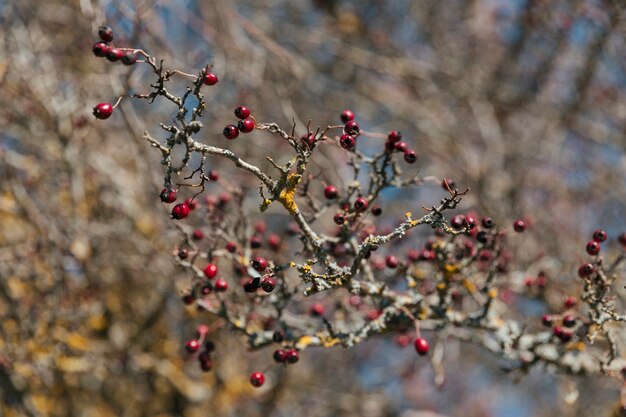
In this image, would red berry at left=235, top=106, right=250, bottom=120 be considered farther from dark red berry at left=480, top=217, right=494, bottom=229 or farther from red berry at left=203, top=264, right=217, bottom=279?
dark red berry at left=480, top=217, right=494, bottom=229

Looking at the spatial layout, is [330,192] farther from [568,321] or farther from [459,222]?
[568,321]

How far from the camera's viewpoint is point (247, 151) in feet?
25.0

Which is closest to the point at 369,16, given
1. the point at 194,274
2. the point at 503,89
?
the point at 503,89

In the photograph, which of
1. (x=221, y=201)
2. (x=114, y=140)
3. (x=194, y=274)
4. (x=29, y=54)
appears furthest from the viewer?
(x=114, y=140)

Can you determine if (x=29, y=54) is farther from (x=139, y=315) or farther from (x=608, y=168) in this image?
(x=608, y=168)

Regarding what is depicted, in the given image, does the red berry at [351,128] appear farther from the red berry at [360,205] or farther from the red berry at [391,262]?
the red berry at [391,262]

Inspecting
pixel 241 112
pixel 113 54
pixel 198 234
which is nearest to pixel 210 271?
pixel 198 234

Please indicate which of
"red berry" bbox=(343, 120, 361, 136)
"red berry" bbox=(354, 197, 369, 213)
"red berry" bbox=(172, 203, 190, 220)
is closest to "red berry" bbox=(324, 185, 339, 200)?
"red berry" bbox=(354, 197, 369, 213)

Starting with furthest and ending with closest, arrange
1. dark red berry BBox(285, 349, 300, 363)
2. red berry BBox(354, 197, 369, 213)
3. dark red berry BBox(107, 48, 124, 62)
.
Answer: dark red berry BBox(285, 349, 300, 363) < red berry BBox(354, 197, 369, 213) < dark red berry BBox(107, 48, 124, 62)

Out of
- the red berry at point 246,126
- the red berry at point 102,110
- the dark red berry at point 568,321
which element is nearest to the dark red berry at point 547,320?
the dark red berry at point 568,321

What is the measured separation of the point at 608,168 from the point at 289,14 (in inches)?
207

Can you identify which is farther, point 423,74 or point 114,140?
point 423,74

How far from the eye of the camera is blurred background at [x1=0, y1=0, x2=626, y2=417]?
5957 millimetres

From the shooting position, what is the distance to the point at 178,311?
7.59 metres
